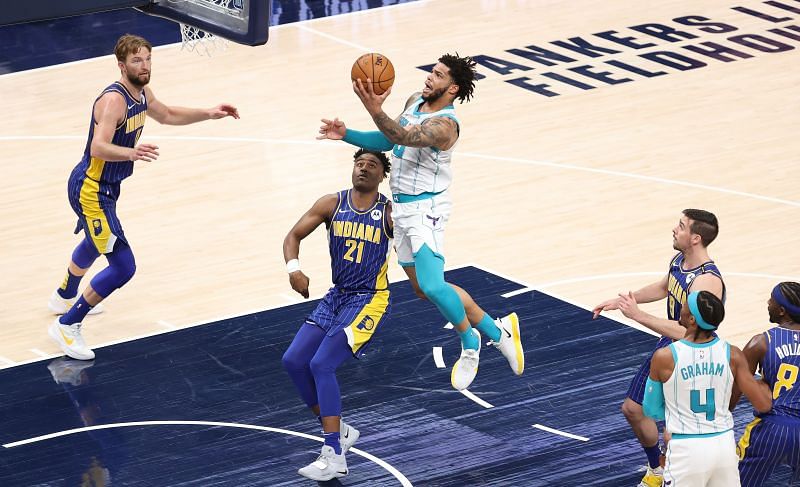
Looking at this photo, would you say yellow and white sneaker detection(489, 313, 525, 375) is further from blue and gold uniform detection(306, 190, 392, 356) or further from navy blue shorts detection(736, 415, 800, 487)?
navy blue shorts detection(736, 415, 800, 487)

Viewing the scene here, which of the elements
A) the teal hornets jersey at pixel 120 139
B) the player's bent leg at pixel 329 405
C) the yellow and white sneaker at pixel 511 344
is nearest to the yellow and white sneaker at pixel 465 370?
the yellow and white sneaker at pixel 511 344

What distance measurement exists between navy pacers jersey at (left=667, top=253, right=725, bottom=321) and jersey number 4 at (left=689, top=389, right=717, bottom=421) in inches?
39.8

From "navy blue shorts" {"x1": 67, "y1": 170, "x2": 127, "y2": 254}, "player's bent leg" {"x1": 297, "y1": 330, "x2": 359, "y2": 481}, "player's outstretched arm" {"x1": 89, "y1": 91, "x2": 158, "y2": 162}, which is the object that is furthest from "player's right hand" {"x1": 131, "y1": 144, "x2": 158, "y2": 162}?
"player's bent leg" {"x1": 297, "y1": 330, "x2": 359, "y2": 481}

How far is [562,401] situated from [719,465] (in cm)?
272

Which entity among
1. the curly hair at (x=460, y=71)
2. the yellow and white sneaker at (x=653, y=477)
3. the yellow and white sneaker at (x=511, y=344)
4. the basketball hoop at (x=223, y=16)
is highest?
the basketball hoop at (x=223, y=16)

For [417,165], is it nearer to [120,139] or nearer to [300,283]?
[300,283]

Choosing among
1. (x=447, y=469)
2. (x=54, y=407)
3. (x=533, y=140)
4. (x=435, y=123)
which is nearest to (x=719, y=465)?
(x=447, y=469)

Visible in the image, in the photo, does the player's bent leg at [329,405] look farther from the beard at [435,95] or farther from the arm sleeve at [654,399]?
the arm sleeve at [654,399]

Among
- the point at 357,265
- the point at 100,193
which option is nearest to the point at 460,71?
the point at 357,265

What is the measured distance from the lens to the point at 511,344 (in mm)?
10117

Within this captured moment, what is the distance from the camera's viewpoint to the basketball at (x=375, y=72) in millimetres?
8883

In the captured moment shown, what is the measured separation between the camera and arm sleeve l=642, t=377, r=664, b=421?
312 inches

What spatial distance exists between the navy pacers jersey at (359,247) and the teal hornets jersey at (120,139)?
7.26 feet

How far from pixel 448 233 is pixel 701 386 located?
6.09 m
